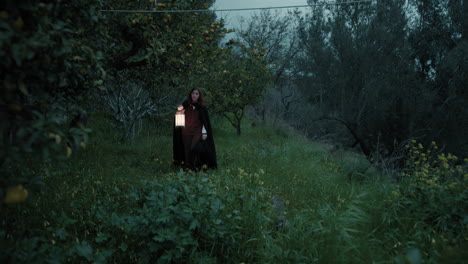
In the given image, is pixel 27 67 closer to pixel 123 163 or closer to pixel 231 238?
pixel 231 238

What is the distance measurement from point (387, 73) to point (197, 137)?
9542 mm

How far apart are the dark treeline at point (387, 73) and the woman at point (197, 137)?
14.9ft

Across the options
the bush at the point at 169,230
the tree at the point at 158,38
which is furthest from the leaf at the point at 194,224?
the tree at the point at 158,38

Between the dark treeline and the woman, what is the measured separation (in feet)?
14.9

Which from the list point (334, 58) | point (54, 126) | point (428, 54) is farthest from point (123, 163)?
point (428, 54)

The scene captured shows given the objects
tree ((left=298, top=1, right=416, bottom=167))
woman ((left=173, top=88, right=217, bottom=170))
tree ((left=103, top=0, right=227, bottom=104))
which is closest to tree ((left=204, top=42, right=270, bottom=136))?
tree ((left=298, top=1, right=416, bottom=167))

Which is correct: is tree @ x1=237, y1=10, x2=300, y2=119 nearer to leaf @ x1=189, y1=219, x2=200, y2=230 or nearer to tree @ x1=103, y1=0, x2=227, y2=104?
tree @ x1=103, y1=0, x2=227, y2=104

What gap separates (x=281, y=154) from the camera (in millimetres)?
8805

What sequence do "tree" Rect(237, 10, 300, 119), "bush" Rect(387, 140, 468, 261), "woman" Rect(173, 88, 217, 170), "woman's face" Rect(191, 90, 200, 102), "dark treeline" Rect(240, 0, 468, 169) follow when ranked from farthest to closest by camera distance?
1. "tree" Rect(237, 10, 300, 119)
2. "dark treeline" Rect(240, 0, 468, 169)
3. "woman" Rect(173, 88, 217, 170)
4. "woman's face" Rect(191, 90, 200, 102)
5. "bush" Rect(387, 140, 468, 261)

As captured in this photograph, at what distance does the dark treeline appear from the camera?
11.4 m

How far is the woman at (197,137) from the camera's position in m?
7.42

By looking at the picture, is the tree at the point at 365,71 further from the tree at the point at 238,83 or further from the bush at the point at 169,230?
the bush at the point at 169,230

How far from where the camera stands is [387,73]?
13.3 metres

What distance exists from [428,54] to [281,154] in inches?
376
